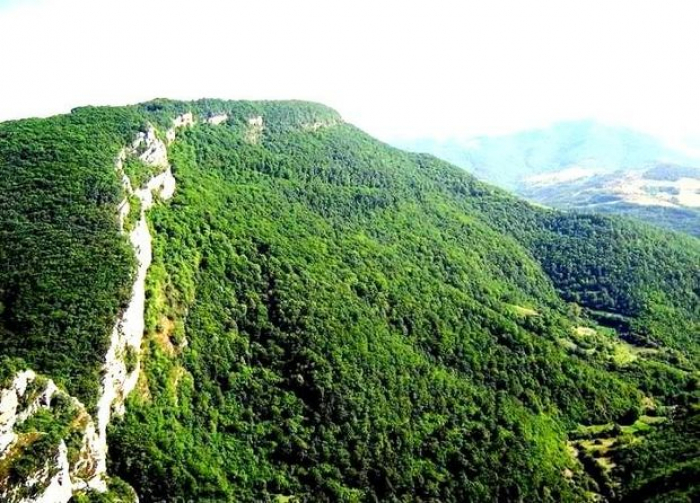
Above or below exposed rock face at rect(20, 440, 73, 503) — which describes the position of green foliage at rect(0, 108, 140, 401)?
above

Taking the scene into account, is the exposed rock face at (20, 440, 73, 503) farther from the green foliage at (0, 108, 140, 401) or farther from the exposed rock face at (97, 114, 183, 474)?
the green foliage at (0, 108, 140, 401)

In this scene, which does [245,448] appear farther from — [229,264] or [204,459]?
[229,264]

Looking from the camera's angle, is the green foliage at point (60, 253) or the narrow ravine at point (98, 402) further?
the green foliage at point (60, 253)

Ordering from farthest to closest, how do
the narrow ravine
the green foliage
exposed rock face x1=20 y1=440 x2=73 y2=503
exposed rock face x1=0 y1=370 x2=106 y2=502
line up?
the green foliage → the narrow ravine → exposed rock face x1=0 y1=370 x2=106 y2=502 → exposed rock face x1=20 y1=440 x2=73 y2=503

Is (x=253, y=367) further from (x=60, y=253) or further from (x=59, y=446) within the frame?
(x=59, y=446)

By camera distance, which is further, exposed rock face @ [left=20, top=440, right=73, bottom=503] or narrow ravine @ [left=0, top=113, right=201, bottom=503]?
narrow ravine @ [left=0, top=113, right=201, bottom=503]

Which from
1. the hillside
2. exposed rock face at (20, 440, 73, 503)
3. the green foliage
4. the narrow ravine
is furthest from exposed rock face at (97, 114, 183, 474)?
exposed rock face at (20, 440, 73, 503)

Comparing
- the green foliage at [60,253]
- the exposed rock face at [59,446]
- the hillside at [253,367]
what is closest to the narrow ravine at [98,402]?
the exposed rock face at [59,446]

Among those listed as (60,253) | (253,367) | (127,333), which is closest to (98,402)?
(127,333)

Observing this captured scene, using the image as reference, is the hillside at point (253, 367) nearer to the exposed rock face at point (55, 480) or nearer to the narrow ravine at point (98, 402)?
the exposed rock face at point (55, 480)
